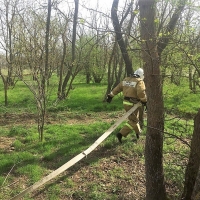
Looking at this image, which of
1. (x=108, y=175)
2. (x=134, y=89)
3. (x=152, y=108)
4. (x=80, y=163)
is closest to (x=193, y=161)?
Answer: (x=152, y=108)

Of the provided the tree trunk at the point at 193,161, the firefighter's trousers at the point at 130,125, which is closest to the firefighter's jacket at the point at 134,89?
the firefighter's trousers at the point at 130,125

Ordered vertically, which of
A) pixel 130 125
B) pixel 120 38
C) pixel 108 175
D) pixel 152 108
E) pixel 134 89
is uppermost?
pixel 120 38

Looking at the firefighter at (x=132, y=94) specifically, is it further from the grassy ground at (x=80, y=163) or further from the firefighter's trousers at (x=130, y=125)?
the grassy ground at (x=80, y=163)

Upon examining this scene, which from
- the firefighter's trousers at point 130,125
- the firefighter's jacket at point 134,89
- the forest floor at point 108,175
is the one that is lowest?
the forest floor at point 108,175

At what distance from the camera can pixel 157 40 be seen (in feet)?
11.0

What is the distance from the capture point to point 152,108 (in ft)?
12.4

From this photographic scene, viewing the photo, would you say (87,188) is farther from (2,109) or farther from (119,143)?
(2,109)

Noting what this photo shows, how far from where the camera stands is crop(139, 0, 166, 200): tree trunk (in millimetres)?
3506

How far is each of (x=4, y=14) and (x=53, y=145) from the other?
13.1 meters

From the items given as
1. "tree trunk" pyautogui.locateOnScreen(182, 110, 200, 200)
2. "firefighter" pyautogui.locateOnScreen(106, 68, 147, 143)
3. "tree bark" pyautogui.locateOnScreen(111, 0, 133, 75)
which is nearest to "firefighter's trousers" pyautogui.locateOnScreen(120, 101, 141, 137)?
"firefighter" pyautogui.locateOnScreen(106, 68, 147, 143)

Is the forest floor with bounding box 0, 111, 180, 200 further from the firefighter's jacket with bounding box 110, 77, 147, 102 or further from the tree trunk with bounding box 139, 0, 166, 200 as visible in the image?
the firefighter's jacket with bounding box 110, 77, 147, 102

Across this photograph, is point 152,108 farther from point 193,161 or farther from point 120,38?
point 120,38

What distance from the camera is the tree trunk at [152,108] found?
351cm

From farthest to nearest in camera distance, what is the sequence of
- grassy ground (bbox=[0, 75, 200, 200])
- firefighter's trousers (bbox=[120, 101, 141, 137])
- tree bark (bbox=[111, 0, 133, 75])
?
tree bark (bbox=[111, 0, 133, 75]), firefighter's trousers (bbox=[120, 101, 141, 137]), grassy ground (bbox=[0, 75, 200, 200])
